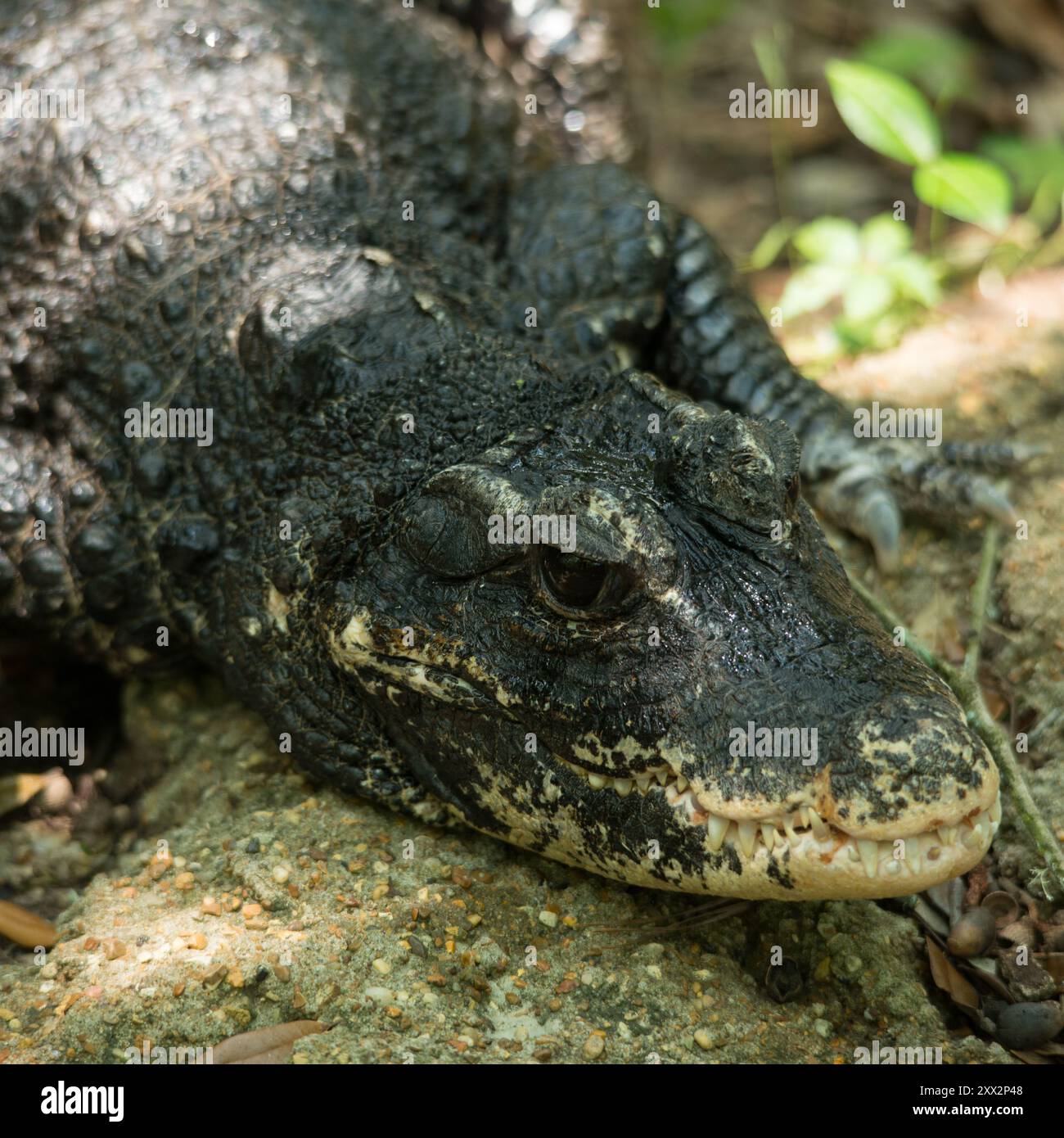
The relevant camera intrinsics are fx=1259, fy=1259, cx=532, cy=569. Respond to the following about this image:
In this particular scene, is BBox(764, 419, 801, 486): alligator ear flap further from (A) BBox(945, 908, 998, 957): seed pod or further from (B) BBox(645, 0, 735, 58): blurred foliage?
(B) BBox(645, 0, 735, 58): blurred foliage

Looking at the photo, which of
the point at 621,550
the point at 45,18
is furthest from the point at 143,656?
the point at 45,18

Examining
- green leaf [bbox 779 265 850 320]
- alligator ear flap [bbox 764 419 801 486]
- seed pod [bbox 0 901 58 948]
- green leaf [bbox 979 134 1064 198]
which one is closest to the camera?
alligator ear flap [bbox 764 419 801 486]

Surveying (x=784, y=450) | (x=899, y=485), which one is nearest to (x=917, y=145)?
(x=899, y=485)

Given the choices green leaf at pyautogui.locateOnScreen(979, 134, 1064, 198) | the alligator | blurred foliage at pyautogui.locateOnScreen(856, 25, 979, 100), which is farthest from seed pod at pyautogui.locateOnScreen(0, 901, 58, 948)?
blurred foliage at pyautogui.locateOnScreen(856, 25, 979, 100)

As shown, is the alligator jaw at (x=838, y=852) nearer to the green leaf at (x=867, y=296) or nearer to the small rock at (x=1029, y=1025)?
the small rock at (x=1029, y=1025)

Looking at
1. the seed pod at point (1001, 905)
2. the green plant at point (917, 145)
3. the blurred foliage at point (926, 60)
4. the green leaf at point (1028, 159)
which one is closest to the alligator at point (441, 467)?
the seed pod at point (1001, 905)

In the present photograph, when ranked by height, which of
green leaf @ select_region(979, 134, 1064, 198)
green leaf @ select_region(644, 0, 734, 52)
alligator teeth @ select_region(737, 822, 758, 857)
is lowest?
alligator teeth @ select_region(737, 822, 758, 857)

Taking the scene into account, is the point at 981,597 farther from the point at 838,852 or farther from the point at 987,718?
the point at 838,852

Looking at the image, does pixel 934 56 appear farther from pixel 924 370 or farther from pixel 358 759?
pixel 358 759
